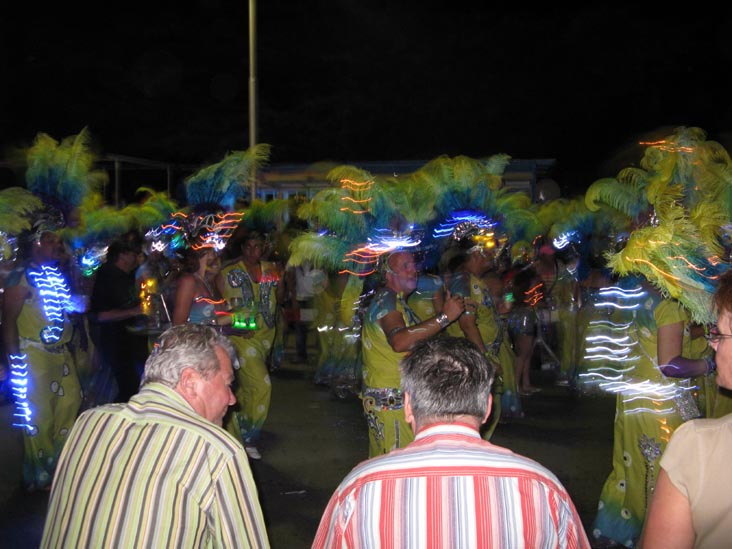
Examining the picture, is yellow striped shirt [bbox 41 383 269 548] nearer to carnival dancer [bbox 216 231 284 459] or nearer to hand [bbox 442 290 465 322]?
hand [bbox 442 290 465 322]

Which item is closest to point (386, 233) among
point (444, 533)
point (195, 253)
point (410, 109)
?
point (195, 253)

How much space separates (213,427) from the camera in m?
2.22

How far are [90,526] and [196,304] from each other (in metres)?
3.51

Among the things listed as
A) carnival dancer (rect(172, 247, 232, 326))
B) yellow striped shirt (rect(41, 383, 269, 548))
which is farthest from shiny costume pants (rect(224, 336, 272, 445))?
yellow striped shirt (rect(41, 383, 269, 548))

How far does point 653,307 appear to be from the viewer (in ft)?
13.5

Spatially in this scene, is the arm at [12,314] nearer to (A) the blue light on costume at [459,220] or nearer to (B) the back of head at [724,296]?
(A) the blue light on costume at [459,220]

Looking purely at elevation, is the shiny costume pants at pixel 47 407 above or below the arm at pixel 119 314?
below

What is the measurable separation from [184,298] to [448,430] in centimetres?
379

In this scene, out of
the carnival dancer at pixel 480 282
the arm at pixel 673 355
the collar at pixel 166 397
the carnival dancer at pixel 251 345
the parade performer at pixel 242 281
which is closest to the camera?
the collar at pixel 166 397

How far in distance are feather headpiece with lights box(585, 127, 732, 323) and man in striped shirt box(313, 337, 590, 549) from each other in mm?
1327

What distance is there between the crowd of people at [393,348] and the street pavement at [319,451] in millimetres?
309

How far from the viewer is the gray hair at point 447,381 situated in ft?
6.89

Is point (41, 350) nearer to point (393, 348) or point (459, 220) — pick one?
point (393, 348)

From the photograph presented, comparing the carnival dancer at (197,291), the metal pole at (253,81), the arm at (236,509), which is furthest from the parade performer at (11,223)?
the metal pole at (253,81)
